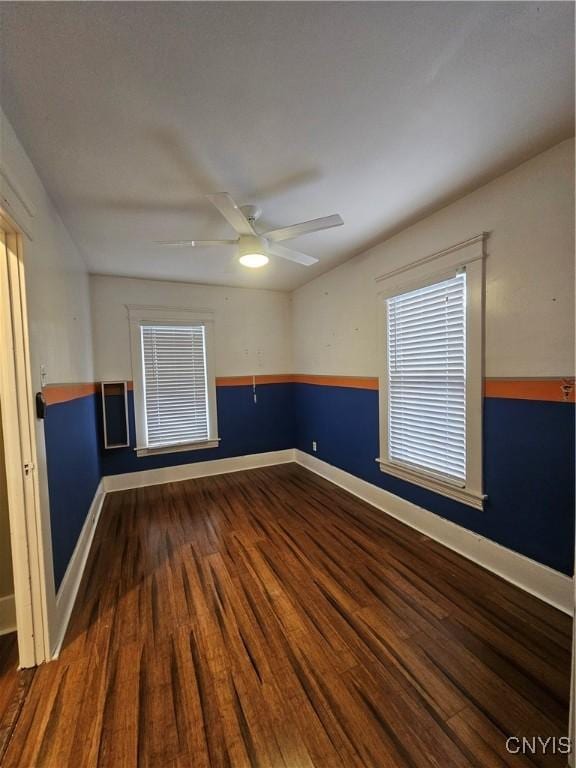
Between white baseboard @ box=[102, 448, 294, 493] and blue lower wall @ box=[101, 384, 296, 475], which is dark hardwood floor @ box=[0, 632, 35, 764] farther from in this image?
blue lower wall @ box=[101, 384, 296, 475]

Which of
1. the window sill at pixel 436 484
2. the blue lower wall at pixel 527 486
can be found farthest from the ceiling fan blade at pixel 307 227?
the window sill at pixel 436 484

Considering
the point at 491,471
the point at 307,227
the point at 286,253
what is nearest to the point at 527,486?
the point at 491,471

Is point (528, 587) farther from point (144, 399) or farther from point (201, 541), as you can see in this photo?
point (144, 399)

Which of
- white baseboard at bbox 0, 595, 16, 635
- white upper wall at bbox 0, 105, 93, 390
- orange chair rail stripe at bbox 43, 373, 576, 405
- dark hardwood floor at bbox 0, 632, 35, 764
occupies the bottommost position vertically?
dark hardwood floor at bbox 0, 632, 35, 764

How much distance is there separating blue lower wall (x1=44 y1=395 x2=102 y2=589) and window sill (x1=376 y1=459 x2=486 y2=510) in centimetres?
258

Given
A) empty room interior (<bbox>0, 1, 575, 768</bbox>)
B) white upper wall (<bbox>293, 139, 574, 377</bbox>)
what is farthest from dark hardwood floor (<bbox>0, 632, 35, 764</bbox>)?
white upper wall (<bbox>293, 139, 574, 377</bbox>)

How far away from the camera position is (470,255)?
2125mm

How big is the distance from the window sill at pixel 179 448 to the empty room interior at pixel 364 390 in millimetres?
753

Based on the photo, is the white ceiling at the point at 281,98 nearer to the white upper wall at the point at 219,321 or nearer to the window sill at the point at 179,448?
the white upper wall at the point at 219,321

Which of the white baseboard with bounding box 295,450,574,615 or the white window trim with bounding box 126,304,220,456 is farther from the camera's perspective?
the white window trim with bounding box 126,304,220,456

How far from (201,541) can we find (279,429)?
87.2 inches

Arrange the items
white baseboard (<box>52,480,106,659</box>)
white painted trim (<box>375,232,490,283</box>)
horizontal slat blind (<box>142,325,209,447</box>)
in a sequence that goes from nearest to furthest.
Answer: white baseboard (<box>52,480,106,659</box>), white painted trim (<box>375,232,490,283</box>), horizontal slat blind (<box>142,325,209,447</box>)

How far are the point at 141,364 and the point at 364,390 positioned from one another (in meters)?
2.73

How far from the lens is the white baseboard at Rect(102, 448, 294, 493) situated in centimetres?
371
